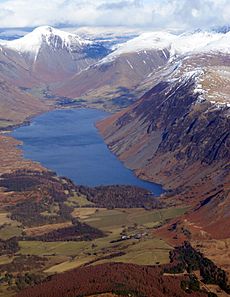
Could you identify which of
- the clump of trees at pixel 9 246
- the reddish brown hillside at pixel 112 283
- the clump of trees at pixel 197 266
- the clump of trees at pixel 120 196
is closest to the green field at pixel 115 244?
the clump of trees at pixel 9 246

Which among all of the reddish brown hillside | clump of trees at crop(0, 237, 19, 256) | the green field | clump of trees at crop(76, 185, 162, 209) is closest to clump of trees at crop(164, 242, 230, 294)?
the green field

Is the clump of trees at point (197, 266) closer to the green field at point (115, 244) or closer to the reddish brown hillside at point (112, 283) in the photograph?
the green field at point (115, 244)

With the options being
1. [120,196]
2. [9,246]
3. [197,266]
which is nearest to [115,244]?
[9,246]

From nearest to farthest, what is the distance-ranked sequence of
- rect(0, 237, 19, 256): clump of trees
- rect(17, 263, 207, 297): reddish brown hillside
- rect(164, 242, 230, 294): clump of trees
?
rect(17, 263, 207, 297): reddish brown hillside < rect(164, 242, 230, 294): clump of trees < rect(0, 237, 19, 256): clump of trees

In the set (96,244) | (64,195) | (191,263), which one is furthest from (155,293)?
(64,195)

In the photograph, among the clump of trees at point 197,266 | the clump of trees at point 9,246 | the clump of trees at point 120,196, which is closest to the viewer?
the clump of trees at point 197,266

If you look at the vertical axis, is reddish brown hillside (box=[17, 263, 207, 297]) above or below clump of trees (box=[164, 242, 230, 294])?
above

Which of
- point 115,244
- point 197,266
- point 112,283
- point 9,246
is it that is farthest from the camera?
point 9,246

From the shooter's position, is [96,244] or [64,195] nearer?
[96,244]

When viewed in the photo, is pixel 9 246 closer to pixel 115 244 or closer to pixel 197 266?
pixel 115 244

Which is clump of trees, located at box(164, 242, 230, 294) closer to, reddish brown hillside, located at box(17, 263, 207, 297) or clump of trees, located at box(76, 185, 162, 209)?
reddish brown hillside, located at box(17, 263, 207, 297)

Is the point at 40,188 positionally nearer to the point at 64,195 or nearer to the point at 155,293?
the point at 64,195
